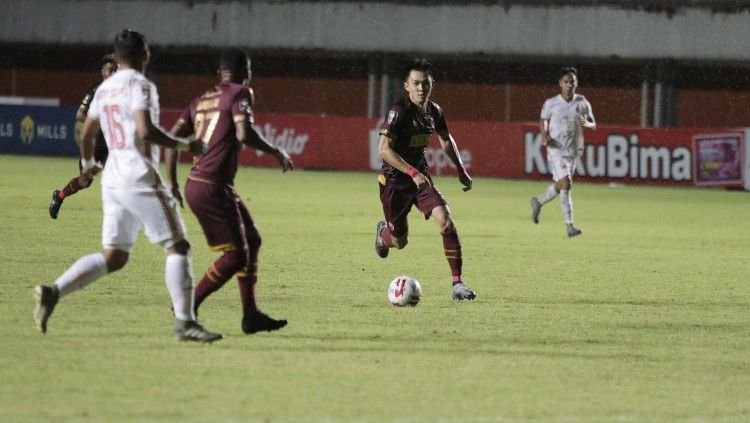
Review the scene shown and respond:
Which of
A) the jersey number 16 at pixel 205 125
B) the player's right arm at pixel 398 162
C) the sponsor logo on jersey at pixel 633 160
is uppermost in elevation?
the jersey number 16 at pixel 205 125

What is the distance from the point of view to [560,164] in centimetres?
2067

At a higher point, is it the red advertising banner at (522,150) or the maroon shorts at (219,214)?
the maroon shorts at (219,214)

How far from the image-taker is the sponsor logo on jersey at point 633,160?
32.3 m

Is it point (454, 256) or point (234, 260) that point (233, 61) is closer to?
point (234, 260)

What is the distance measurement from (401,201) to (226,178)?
3858 mm

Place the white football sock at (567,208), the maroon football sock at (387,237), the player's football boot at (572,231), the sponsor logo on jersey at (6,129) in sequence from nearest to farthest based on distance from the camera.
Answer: the maroon football sock at (387,237)
the player's football boot at (572,231)
the white football sock at (567,208)
the sponsor logo on jersey at (6,129)

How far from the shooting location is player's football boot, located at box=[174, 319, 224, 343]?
9266mm

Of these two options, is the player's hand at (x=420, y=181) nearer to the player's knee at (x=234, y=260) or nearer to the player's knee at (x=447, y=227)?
the player's knee at (x=447, y=227)

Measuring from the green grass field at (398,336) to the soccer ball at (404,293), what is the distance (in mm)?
157

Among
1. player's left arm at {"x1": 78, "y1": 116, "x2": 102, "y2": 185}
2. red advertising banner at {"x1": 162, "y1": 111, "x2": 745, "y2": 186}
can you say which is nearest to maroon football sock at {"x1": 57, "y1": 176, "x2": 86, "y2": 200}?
player's left arm at {"x1": 78, "y1": 116, "x2": 102, "y2": 185}

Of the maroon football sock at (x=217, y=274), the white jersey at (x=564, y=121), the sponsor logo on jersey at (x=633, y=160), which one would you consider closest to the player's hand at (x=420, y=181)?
the maroon football sock at (x=217, y=274)

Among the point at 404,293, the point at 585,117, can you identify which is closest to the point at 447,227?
the point at 404,293

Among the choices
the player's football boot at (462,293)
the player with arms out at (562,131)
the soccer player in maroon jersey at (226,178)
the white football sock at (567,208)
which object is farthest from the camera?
the player with arms out at (562,131)

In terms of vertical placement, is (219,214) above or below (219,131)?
below
